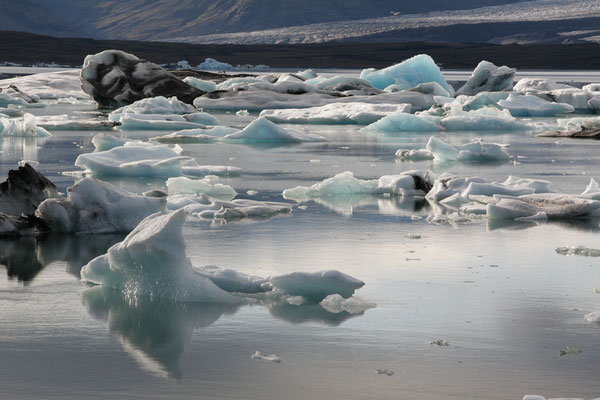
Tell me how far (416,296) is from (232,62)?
72308 millimetres

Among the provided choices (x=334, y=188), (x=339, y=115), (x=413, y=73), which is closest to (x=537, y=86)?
(x=413, y=73)

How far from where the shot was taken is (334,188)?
8961 millimetres

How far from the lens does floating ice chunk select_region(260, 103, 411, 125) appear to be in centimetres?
1991

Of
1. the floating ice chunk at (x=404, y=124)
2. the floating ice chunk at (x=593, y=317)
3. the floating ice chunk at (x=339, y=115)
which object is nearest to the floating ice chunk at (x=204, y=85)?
the floating ice chunk at (x=339, y=115)

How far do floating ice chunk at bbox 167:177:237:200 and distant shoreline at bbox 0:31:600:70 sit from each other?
198 feet

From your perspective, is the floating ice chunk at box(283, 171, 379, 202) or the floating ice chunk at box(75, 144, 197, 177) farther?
the floating ice chunk at box(75, 144, 197, 177)

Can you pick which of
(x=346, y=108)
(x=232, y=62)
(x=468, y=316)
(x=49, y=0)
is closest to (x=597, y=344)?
(x=468, y=316)

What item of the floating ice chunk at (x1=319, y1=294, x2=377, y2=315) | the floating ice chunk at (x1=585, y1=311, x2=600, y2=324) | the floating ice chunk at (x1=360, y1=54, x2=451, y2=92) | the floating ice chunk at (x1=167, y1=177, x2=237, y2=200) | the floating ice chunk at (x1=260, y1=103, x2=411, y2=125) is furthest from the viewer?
the floating ice chunk at (x1=360, y1=54, x2=451, y2=92)

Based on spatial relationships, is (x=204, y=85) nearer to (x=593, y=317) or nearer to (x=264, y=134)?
(x=264, y=134)

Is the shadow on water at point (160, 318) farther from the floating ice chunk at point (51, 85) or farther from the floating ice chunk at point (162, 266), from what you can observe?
the floating ice chunk at point (51, 85)

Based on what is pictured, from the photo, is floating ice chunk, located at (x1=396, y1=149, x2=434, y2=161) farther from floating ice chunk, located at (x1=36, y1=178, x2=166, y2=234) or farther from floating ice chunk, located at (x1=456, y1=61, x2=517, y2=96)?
floating ice chunk, located at (x1=456, y1=61, x2=517, y2=96)

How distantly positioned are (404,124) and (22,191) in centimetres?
1140

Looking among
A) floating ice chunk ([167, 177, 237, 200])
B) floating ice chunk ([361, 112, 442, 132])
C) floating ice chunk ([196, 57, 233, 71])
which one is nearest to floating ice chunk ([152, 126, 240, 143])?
floating ice chunk ([361, 112, 442, 132])

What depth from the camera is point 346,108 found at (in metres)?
20.7
